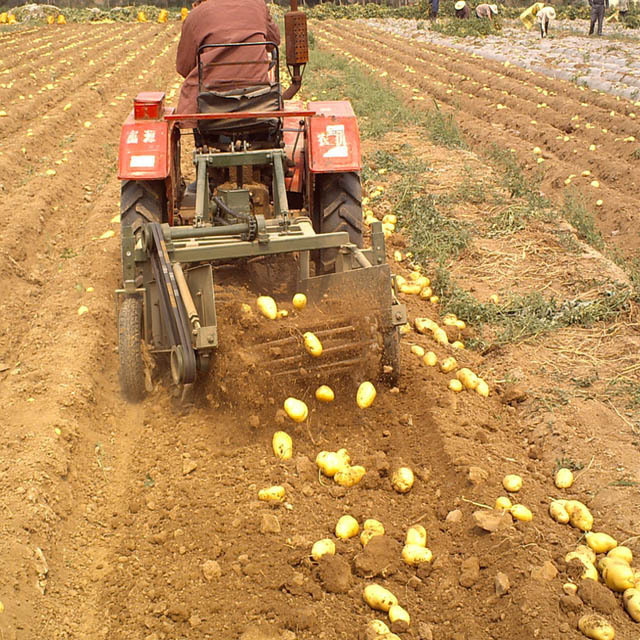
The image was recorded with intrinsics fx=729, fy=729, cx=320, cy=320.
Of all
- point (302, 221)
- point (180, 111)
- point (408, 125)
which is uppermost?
point (180, 111)

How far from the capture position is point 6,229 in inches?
292

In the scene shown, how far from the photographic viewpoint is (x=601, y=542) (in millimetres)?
3250

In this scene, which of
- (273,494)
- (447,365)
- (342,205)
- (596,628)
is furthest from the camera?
(342,205)

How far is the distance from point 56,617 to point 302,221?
2755 mm

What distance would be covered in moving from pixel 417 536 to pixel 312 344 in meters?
1.20

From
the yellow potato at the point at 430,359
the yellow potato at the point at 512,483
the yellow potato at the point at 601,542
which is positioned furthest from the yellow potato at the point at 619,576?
the yellow potato at the point at 430,359

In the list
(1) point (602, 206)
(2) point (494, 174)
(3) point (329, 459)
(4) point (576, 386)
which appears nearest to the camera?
(3) point (329, 459)

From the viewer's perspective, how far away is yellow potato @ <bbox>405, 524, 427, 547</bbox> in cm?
329

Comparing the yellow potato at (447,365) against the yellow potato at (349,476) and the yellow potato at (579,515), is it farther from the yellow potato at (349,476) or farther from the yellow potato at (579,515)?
the yellow potato at (579,515)

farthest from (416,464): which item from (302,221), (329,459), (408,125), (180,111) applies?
(408,125)

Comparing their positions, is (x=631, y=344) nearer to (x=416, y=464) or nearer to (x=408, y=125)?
(x=416, y=464)

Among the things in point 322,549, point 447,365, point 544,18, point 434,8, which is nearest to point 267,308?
point 447,365

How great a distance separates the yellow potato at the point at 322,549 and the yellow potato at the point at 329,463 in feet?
1.78

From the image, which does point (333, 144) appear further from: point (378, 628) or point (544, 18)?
point (544, 18)
